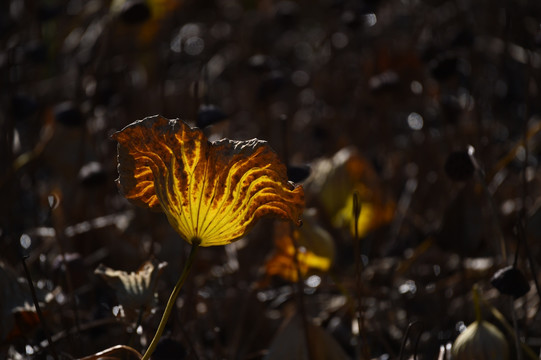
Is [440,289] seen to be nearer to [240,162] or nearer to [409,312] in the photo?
[409,312]

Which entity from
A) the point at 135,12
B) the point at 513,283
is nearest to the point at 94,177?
the point at 135,12

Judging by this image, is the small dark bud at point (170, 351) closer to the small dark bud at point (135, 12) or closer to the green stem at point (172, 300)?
the green stem at point (172, 300)

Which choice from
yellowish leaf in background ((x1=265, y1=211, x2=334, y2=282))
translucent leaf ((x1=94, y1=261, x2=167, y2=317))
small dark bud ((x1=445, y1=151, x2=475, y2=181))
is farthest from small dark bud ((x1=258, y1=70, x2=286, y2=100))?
translucent leaf ((x1=94, y1=261, x2=167, y2=317))

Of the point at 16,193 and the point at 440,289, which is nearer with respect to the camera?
the point at 440,289

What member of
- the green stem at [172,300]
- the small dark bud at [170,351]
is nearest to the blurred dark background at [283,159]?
the small dark bud at [170,351]

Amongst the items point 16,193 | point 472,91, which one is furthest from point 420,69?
point 16,193

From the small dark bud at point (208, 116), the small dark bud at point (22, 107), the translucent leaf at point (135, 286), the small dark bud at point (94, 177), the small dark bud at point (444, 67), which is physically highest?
the small dark bud at point (208, 116)
